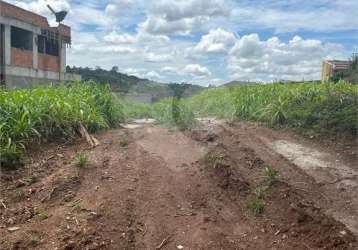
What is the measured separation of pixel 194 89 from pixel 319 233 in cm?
1407

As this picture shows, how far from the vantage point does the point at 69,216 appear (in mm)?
3791

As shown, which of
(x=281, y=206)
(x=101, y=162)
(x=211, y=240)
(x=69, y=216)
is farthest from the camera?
(x=101, y=162)

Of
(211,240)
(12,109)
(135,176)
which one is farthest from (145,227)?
(12,109)

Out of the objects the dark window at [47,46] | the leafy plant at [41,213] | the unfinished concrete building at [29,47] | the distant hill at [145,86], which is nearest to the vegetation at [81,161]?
the leafy plant at [41,213]

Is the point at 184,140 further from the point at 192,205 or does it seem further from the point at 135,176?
the point at 192,205

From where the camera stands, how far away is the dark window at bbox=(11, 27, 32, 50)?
19.1 m

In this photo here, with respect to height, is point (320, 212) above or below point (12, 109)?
below

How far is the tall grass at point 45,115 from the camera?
5.55 m

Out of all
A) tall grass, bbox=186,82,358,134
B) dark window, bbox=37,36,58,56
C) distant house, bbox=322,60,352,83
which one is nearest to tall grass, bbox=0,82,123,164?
tall grass, bbox=186,82,358,134

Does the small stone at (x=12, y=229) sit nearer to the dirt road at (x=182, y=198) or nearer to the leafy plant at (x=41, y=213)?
the dirt road at (x=182, y=198)

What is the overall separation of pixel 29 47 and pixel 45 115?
46.7 ft

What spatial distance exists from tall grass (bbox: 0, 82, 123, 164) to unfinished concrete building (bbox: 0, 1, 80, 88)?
283 inches

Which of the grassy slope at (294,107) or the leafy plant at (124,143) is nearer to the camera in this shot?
the leafy plant at (124,143)

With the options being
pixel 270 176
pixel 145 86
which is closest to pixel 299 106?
pixel 270 176
